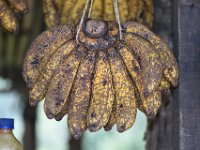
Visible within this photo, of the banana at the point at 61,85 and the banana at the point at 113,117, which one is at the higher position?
the banana at the point at 61,85

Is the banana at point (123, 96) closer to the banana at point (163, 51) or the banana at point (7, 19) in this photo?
the banana at point (163, 51)

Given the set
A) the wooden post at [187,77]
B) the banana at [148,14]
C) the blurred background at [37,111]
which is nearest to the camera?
the wooden post at [187,77]

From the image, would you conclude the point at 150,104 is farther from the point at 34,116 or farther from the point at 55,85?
the point at 34,116

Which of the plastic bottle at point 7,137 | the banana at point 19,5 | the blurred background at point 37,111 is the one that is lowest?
the blurred background at point 37,111

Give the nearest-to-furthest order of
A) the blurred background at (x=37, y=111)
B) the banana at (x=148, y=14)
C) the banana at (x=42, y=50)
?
the banana at (x=42, y=50), the banana at (x=148, y=14), the blurred background at (x=37, y=111)

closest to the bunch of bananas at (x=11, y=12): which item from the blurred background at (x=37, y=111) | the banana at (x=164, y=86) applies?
the banana at (x=164, y=86)

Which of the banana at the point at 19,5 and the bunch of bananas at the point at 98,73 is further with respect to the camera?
the banana at the point at 19,5

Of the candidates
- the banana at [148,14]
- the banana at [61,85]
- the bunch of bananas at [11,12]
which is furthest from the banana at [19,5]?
the banana at [148,14]

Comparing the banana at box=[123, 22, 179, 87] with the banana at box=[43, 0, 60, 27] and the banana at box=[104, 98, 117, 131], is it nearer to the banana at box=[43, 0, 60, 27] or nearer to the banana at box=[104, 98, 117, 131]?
the banana at box=[104, 98, 117, 131]
